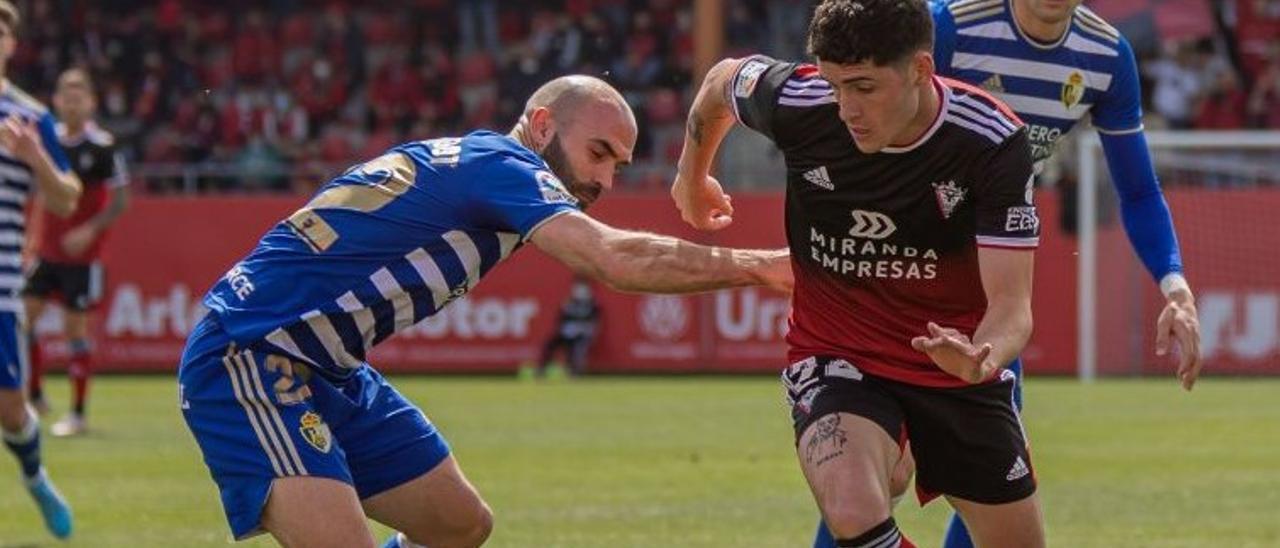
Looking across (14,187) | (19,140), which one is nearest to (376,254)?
(19,140)

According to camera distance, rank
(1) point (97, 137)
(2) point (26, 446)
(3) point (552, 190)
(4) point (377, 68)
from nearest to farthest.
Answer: (3) point (552, 190), (2) point (26, 446), (1) point (97, 137), (4) point (377, 68)

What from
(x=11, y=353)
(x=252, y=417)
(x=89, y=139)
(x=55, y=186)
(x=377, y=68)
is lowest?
(x=377, y=68)

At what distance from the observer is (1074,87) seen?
8180 mm

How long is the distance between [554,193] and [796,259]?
974mm

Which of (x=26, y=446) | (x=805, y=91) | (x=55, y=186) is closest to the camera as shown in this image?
(x=805, y=91)

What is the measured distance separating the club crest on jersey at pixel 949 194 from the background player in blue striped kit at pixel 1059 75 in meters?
1.41

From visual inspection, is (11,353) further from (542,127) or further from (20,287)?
(542,127)

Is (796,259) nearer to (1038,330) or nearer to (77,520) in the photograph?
(77,520)

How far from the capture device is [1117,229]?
2650 cm

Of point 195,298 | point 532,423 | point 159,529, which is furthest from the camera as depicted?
point 195,298

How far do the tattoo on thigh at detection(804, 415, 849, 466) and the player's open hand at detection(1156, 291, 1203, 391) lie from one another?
1.11 metres

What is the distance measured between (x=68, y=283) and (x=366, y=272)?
1373 centimetres

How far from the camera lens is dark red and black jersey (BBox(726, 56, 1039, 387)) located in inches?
264

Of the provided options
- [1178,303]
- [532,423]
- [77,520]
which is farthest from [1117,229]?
[1178,303]
